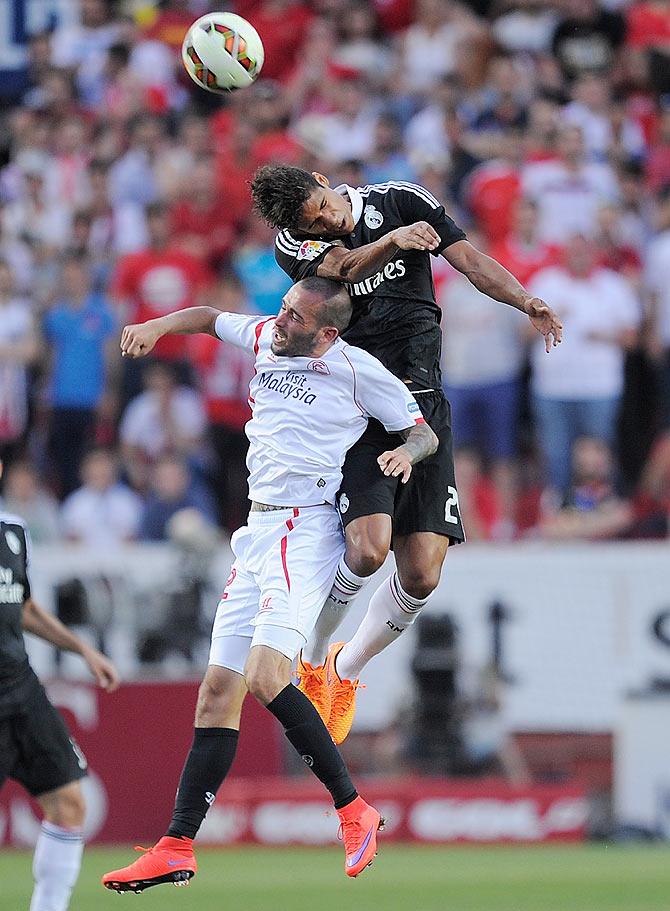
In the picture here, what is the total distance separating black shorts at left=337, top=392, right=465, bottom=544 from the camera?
8391 millimetres

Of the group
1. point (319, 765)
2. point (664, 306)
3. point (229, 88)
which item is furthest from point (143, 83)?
point (319, 765)

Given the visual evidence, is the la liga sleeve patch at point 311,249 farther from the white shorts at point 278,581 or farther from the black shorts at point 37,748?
the black shorts at point 37,748

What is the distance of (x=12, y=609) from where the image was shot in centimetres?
937

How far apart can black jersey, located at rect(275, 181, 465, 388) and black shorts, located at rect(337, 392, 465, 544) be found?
0.62ft

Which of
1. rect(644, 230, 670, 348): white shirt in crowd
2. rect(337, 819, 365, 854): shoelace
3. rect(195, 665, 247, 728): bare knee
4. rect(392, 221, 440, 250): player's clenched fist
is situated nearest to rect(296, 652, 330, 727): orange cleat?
rect(195, 665, 247, 728): bare knee

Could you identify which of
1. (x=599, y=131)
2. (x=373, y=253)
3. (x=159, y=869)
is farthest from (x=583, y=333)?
(x=159, y=869)

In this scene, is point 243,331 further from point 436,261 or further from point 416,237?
point 436,261

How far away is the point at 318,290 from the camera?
8.05 meters

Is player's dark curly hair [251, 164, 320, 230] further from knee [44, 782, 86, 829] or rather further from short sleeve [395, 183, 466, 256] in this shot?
knee [44, 782, 86, 829]

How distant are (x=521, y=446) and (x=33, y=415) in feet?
13.8

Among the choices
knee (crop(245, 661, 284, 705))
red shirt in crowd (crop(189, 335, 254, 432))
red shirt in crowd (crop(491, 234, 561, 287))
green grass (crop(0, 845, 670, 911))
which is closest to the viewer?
knee (crop(245, 661, 284, 705))

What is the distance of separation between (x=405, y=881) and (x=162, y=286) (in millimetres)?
5362

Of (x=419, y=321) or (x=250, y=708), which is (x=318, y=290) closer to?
(x=419, y=321)

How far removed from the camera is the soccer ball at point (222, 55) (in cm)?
834
